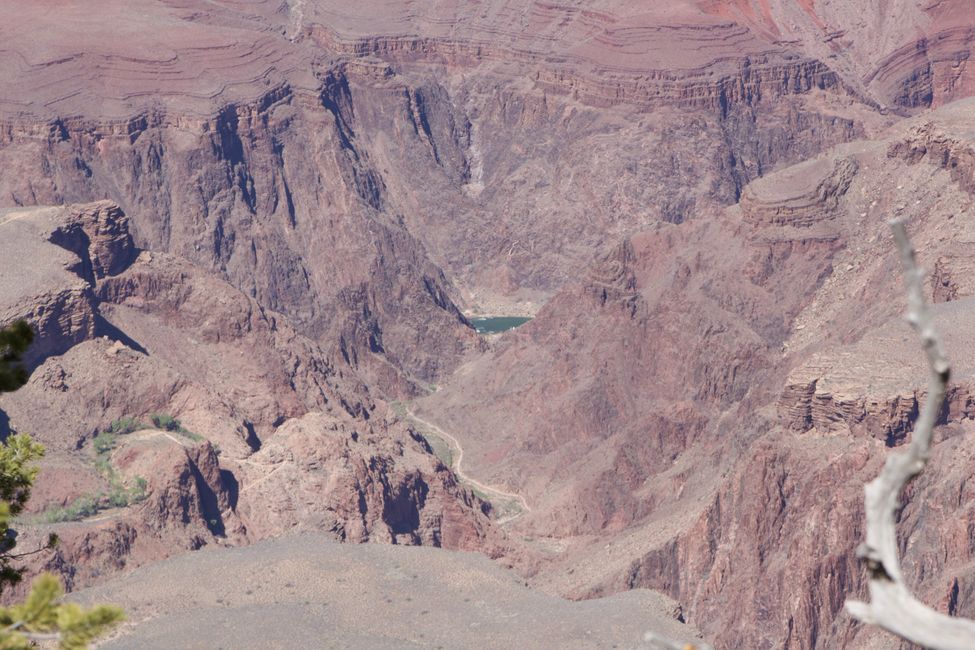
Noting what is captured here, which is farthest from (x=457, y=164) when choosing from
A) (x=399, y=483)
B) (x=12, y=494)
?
(x=12, y=494)

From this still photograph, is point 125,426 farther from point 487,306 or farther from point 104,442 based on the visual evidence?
point 487,306

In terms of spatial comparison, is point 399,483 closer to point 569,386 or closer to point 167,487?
point 167,487

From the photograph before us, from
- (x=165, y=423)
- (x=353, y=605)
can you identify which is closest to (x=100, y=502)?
(x=165, y=423)

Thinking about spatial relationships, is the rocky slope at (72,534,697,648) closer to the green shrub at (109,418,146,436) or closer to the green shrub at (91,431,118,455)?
the green shrub at (91,431,118,455)

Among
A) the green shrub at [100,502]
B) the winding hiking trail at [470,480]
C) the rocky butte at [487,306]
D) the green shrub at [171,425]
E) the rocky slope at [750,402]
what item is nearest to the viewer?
the rocky butte at [487,306]

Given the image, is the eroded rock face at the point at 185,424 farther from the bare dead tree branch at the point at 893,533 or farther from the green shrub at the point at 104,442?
the bare dead tree branch at the point at 893,533

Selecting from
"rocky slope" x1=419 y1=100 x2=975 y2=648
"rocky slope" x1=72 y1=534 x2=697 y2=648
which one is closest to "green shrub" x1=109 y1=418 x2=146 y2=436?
"rocky slope" x1=419 y1=100 x2=975 y2=648

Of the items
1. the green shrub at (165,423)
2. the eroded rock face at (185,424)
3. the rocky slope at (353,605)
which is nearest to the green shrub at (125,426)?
the eroded rock face at (185,424)
